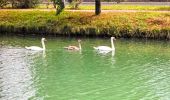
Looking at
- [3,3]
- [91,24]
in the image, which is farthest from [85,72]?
[3,3]

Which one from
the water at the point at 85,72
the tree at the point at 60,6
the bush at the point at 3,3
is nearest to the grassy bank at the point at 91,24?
the tree at the point at 60,6

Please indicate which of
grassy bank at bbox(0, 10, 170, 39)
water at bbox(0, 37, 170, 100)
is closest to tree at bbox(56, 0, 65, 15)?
grassy bank at bbox(0, 10, 170, 39)

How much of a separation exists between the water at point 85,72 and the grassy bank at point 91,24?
3344mm

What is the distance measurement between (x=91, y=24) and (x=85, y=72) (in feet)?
55.8

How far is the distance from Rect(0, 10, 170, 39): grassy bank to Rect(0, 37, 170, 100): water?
11.0 feet

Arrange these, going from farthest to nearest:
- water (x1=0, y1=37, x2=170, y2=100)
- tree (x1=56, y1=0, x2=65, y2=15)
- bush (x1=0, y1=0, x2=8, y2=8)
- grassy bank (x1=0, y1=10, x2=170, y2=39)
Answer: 1. bush (x1=0, y1=0, x2=8, y2=8)
2. tree (x1=56, y1=0, x2=65, y2=15)
3. grassy bank (x1=0, y1=10, x2=170, y2=39)
4. water (x1=0, y1=37, x2=170, y2=100)

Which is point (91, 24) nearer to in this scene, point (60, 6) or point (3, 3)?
point (60, 6)

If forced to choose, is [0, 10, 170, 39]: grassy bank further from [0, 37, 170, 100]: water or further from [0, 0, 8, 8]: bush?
[0, 0, 8, 8]: bush

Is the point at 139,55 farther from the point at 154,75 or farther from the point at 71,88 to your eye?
the point at 71,88

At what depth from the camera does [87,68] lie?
30.6 meters

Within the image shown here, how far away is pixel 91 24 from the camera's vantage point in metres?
45.8

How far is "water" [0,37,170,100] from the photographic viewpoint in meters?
23.7

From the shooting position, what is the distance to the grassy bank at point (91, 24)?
1737 inches

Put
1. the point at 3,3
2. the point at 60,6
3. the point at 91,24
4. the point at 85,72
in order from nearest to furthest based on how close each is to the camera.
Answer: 1. the point at 85,72
2. the point at 91,24
3. the point at 60,6
4. the point at 3,3
